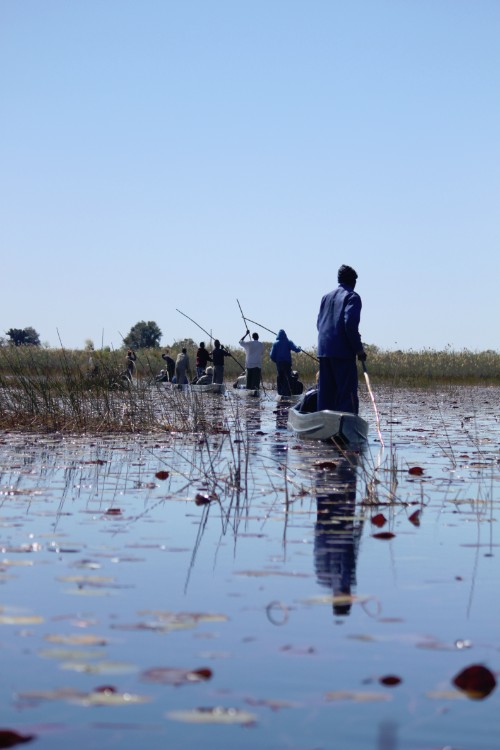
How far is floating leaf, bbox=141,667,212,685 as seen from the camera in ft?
14.1

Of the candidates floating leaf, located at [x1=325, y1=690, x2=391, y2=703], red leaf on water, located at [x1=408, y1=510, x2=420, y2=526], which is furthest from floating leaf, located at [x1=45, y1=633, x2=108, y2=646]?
red leaf on water, located at [x1=408, y1=510, x2=420, y2=526]

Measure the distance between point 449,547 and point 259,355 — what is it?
27368 millimetres

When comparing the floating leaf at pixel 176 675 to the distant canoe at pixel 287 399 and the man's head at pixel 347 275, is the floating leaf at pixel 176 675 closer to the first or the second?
the man's head at pixel 347 275

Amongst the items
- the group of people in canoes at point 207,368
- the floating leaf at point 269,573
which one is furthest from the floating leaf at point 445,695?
the group of people in canoes at point 207,368

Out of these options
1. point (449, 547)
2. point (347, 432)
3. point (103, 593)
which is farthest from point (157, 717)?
point (347, 432)

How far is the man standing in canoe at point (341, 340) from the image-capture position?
16078 mm

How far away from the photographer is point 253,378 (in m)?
35.8

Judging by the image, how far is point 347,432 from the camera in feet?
53.5

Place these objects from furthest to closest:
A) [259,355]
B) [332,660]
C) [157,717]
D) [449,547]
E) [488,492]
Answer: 1. [259,355]
2. [488,492]
3. [449,547]
4. [332,660]
5. [157,717]

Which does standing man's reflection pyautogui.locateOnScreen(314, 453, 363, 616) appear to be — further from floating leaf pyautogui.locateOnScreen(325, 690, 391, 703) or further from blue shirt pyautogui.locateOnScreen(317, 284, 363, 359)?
blue shirt pyautogui.locateOnScreen(317, 284, 363, 359)

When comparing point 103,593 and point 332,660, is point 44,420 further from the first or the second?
point 332,660

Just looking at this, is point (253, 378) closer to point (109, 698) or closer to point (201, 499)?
point (201, 499)

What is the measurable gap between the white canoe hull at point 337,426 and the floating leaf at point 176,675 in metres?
11.9

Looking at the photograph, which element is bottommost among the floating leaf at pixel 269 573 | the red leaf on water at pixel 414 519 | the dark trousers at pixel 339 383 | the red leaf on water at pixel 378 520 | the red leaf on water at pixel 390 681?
the red leaf on water at pixel 390 681
